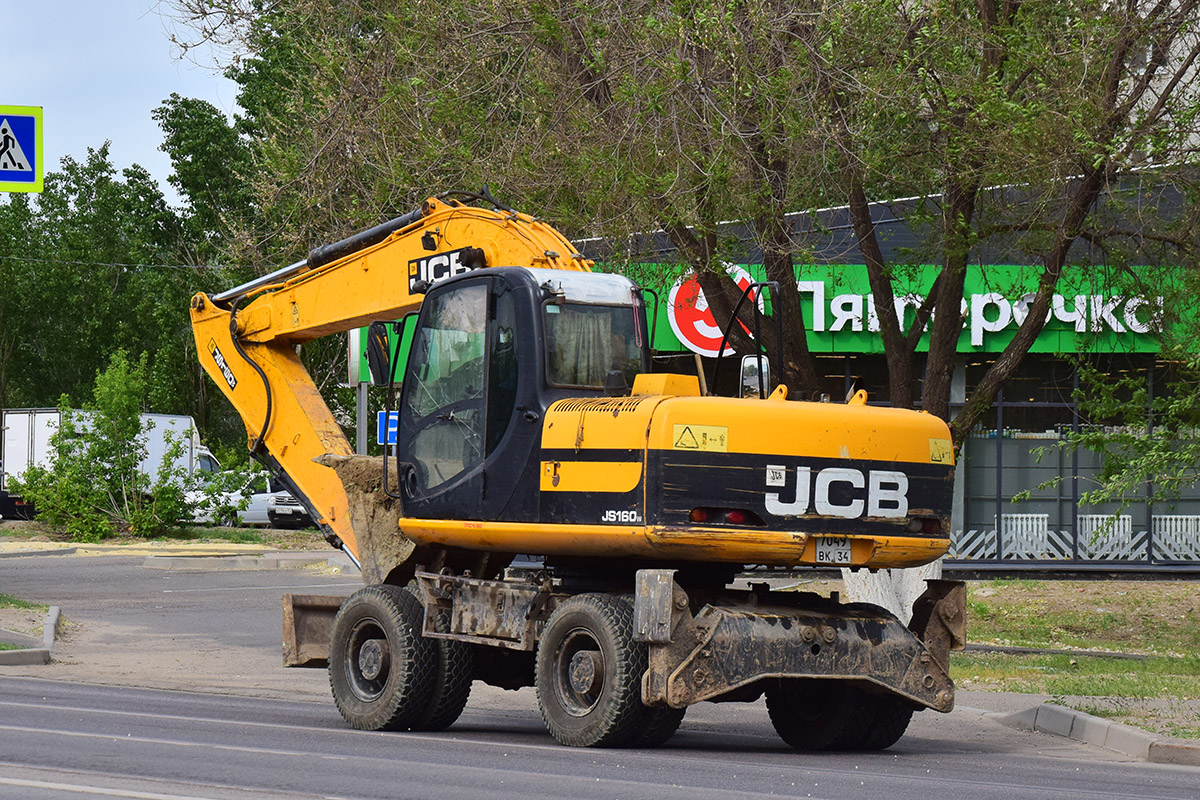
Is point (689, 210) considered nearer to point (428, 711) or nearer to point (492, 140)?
point (492, 140)

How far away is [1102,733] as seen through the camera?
11172 millimetres

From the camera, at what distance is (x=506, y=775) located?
28.9 feet

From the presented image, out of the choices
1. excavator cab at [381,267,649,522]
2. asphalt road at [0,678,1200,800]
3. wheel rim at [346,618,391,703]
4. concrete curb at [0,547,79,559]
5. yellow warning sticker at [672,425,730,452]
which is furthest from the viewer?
concrete curb at [0,547,79,559]

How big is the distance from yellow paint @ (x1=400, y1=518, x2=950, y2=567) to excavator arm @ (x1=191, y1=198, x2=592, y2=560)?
6.32 feet

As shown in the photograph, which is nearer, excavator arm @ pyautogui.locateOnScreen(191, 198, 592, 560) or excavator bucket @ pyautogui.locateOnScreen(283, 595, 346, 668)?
excavator arm @ pyautogui.locateOnScreen(191, 198, 592, 560)

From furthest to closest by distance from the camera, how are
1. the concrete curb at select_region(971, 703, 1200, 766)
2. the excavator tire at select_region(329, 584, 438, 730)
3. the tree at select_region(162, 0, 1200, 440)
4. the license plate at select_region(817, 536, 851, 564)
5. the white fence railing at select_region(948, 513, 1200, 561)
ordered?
the white fence railing at select_region(948, 513, 1200, 561), the tree at select_region(162, 0, 1200, 440), the excavator tire at select_region(329, 584, 438, 730), the concrete curb at select_region(971, 703, 1200, 766), the license plate at select_region(817, 536, 851, 564)

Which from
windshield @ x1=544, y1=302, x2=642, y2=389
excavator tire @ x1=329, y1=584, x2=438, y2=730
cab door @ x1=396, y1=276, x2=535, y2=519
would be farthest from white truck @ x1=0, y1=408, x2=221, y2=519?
windshield @ x1=544, y1=302, x2=642, y2=389

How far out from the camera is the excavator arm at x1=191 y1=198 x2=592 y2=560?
11.8 metres

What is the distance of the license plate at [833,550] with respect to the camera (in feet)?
32.7

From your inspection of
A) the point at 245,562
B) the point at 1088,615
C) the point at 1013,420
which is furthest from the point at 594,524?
the point at 1013,420

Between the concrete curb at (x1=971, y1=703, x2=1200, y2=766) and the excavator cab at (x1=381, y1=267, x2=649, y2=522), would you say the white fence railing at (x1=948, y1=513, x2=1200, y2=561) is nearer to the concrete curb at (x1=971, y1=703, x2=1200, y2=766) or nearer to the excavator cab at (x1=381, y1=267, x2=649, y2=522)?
the concrete curb at (x1=971, y1=703, x2=1200, y2=766)

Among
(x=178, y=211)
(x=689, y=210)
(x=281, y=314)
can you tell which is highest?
(x=178, y=211)

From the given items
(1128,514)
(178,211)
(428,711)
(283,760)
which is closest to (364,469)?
(428,711)

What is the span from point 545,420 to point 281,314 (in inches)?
166
